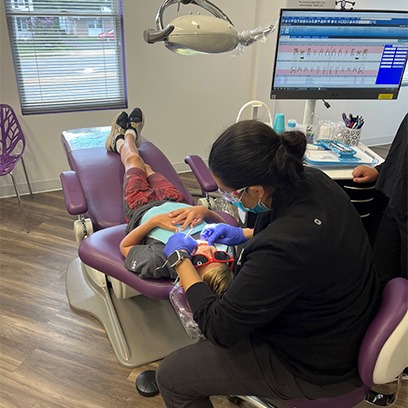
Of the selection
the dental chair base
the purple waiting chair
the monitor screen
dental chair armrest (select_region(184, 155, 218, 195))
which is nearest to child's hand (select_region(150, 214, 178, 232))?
dental chair armrest (select_region(184, 155, 218, 195))

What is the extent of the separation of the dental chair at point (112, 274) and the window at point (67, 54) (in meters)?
0.77

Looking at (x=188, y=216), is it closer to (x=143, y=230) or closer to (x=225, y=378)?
(x=143, y=230)

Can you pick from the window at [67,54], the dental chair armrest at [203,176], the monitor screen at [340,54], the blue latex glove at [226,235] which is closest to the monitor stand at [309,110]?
A: the monitor screen at [340,54]

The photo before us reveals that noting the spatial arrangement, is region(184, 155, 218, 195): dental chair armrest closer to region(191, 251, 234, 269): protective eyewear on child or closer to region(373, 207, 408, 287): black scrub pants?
region(191, 251, 234, 269): protective eyewear on child

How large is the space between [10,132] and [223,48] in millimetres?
1949

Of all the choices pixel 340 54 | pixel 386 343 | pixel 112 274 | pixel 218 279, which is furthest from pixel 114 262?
pixel 340 54

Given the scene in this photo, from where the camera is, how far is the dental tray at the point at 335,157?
1864 millimetres

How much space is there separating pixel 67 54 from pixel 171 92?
0.79m

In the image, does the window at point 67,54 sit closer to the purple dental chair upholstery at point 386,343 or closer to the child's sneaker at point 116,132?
the child's sneaker at point 116,132

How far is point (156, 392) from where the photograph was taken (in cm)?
156

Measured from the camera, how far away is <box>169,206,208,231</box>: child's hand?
1592 mm

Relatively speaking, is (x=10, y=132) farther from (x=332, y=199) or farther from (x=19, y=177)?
(x=332, y=199)

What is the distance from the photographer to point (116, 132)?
232cm

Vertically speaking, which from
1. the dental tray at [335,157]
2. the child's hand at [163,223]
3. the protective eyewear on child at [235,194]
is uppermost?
the protective eyewear on child at [235,194]
